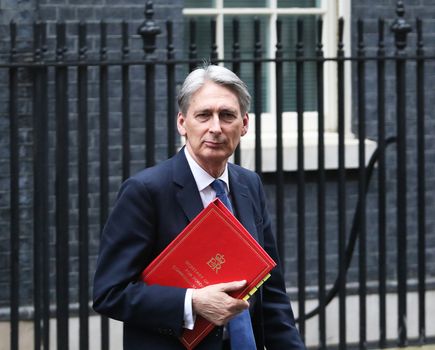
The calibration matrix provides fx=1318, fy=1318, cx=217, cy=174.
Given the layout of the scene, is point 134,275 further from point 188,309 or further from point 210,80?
point 210,80

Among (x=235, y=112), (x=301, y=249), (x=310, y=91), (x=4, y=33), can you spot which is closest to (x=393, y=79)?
(x=310, y=91)

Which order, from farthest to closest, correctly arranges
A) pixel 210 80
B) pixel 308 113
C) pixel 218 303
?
pixel 308 113 → pixel 210 80 → pixel 218 303

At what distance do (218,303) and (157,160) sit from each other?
14.6 ft

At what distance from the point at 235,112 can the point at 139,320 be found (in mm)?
651

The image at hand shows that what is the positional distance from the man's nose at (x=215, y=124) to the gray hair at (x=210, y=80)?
9 cm

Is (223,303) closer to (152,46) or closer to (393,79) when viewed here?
(152,46)

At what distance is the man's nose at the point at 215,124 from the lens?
372 centimetres

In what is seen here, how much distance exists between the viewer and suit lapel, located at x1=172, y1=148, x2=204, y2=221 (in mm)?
3758

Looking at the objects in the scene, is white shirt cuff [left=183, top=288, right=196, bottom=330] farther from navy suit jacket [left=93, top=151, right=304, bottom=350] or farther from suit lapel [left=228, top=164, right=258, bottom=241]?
suit lapel [left=228, top=164, right=258, bottom=241]

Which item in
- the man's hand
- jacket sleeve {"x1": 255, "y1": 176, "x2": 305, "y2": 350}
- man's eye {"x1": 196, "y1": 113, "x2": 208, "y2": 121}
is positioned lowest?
jacket sleeve {"x1": 255, "y1": 176, "x2": 305, "y2": 350}

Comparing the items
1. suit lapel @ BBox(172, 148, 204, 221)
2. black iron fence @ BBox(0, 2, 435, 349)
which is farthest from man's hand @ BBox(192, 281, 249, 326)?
black iron fence @ BBox(0, 2, 435, 349)

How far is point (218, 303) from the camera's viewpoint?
3.64 m

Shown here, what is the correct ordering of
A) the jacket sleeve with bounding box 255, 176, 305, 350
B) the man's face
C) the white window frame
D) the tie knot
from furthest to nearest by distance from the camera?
the white window frame
the jacket sleeve with bounding box 255, 176, 305, 350
the tie knot
the man's face

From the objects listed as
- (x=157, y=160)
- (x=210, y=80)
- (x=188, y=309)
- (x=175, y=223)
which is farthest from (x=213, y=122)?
(x=157, y=160)
